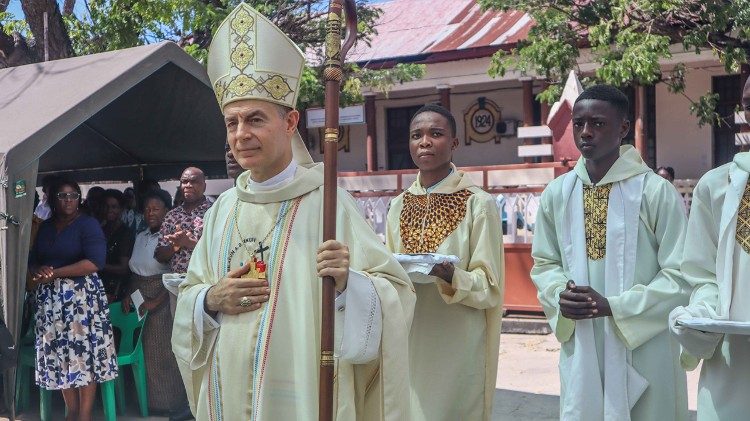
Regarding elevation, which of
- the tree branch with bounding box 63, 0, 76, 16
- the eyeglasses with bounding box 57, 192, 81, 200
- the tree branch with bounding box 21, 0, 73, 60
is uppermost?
the tree branch with bounding box 63, 0, 76, 16

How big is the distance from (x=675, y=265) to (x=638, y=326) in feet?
0.99

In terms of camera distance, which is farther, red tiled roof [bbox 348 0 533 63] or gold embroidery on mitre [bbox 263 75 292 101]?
red tiled roof [bbox 348 0 533 63]

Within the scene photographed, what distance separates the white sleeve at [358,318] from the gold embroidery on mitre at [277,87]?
0.69 m

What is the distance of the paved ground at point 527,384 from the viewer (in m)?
6.85

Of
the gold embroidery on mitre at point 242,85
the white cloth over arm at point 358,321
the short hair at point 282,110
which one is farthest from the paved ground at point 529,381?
the gold embroidery on mitre at point 242,85

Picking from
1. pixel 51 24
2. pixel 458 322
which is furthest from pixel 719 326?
pixel 51 24

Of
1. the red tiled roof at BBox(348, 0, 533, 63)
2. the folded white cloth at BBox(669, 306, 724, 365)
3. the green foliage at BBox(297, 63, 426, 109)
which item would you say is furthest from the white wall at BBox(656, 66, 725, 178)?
the folded white cloth at BBox(669, 306, 724, 365)

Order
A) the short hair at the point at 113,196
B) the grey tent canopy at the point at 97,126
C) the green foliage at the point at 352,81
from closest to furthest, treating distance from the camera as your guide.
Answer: the grey tent canopy at the point at 97,126, the short hair at the point at 113,196, the green foliage at the point at 352,81

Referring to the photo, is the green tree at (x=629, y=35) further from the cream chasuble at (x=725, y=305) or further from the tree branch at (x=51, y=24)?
the cream chasuble at (x=725, y=305)

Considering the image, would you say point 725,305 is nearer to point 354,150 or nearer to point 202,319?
point 202,319

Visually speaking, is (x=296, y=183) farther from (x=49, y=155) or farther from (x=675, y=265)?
(x=49, y=155)

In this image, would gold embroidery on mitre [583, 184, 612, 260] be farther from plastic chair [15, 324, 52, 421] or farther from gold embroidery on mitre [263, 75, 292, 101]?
plastic chair [15, 324, 52, 421]

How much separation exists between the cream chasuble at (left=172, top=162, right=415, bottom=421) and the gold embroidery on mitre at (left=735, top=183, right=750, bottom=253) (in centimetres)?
115

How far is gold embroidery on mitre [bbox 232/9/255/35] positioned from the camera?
3351mm
